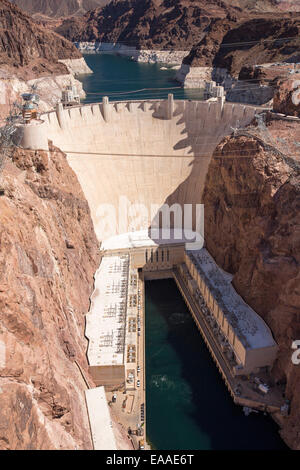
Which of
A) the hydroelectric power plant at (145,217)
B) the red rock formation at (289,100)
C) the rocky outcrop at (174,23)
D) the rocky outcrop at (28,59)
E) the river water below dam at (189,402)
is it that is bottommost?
the river water below dam at (189,402)

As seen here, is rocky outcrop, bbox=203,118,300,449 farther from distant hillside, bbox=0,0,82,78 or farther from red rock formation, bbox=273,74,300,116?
distant hillside, bbox=0,0,82,78

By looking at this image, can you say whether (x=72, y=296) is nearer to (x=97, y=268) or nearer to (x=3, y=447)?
(x=97, y=268)

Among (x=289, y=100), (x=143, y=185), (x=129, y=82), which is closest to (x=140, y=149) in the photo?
(x=143, y=185)

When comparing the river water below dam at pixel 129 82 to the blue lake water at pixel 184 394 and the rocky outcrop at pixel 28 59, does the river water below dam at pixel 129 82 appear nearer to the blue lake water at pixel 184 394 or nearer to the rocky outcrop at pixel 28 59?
the rocky outcrop at pixel 28 59

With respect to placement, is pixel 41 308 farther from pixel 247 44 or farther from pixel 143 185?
pixel 247 44

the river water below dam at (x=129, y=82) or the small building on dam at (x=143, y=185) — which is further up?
the river water below dam at (x=129, y=82)

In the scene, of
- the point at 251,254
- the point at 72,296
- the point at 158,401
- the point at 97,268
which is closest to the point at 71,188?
the point at 97,268

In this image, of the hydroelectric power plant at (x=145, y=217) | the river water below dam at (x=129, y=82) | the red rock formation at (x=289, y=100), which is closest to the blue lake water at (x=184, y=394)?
the hydroelectric power plant at (x=145, y=217)
